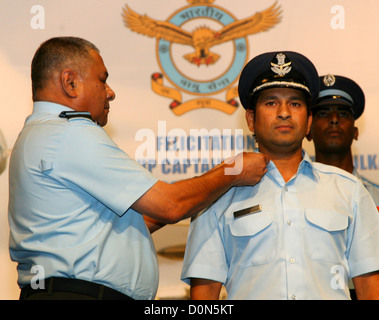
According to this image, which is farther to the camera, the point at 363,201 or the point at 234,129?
the point at 234,129

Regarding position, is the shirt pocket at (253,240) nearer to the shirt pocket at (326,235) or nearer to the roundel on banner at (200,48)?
the shirt pocket at (326,235)

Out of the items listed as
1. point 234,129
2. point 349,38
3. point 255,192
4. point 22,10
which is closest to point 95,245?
point 255,192

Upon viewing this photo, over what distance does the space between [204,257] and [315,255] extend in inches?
15.8

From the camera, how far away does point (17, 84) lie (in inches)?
124

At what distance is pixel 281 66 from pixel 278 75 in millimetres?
49

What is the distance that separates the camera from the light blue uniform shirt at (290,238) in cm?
195

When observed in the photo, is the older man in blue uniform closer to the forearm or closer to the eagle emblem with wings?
the forearm

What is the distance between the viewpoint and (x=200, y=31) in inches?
128

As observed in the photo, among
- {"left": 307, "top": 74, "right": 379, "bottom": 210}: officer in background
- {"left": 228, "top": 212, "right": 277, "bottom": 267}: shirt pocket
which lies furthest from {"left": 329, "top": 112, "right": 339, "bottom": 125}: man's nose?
{"left": 228, "top": 212, "right": 277, "bottom": 267}: shirt pocket

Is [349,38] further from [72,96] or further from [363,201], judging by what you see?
[72,96]

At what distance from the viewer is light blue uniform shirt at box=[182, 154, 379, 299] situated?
195 cm

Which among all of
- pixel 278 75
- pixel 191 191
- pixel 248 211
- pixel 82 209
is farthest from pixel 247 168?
pixel 82 209

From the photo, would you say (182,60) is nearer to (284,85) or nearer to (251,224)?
(284,85)
